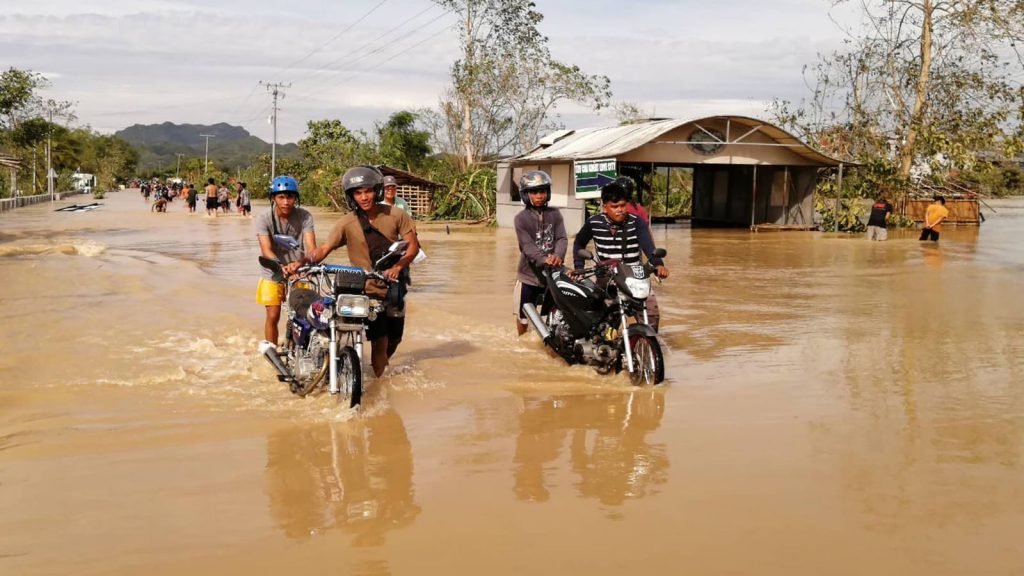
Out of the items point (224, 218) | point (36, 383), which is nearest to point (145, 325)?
point (36, 383)

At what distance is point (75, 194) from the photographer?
64062mm

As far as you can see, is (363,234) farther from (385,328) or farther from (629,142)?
(629,142)

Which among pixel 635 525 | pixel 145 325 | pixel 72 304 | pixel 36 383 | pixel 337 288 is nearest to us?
pixel 635 525

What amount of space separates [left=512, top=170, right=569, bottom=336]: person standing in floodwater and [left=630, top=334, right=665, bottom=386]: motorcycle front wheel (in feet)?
3.52

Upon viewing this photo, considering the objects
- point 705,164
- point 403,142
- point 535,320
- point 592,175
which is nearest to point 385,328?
point 535,320

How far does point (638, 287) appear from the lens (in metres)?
6.54

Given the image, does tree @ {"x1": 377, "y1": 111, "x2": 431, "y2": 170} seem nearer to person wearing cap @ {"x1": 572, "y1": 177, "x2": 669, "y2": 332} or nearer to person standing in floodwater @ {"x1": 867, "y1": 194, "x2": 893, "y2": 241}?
person standing in floodwater @ {"x1": 867, "y1": 194, "x2": 893, "y2": 241}

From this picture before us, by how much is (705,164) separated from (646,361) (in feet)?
70.1

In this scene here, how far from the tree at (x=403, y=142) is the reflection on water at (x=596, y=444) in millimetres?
36950

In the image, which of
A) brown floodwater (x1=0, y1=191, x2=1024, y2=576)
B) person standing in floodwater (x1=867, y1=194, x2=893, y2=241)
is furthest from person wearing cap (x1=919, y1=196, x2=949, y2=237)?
brown floodwater (x1=0, y1=191, x2=1024, y2=576)

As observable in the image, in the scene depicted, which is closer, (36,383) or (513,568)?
(513,568)

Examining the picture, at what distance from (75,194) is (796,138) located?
52608 mm

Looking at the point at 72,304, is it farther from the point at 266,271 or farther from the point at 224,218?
the point at 224,218

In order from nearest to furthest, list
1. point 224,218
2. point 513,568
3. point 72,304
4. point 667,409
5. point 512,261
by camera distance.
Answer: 1. point 513,568
2. point 667,409
3. point 72,304
4. point 512,261
5. point 224,218
